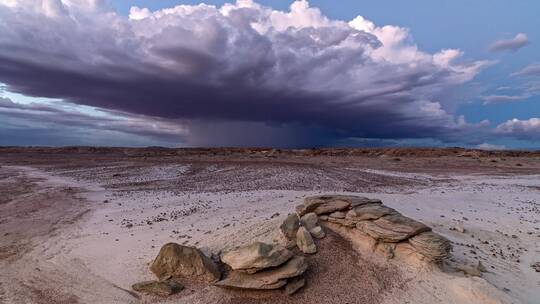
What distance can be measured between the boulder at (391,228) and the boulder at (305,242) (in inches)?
54.0

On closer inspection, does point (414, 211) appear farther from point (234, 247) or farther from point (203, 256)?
point (203, 256)

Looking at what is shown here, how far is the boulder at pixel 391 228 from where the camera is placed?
9.72 m

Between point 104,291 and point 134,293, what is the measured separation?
67 cm

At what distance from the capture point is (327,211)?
1088 cm

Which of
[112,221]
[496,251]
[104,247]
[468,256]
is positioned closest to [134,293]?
[104,247]

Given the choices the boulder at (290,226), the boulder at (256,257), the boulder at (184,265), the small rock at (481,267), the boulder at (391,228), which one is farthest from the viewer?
the boulder at (290,226)

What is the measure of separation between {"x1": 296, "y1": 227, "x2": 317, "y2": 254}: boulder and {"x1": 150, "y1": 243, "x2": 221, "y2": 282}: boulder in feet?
6.64

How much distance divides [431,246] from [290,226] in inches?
130

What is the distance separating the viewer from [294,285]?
8375 millimetres

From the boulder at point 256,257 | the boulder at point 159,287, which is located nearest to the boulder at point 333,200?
the boulder at point 256,257

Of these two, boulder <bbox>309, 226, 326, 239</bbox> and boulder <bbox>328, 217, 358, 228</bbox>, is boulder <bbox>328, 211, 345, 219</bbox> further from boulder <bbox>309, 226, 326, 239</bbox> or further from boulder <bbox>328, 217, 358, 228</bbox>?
boulder <bbox>309, 226, 326, 239</bbox>

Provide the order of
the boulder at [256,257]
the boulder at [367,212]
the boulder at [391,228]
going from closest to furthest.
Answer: the boulder at [256,257] < the boulder at [391,228] < the boulder at [367,212]

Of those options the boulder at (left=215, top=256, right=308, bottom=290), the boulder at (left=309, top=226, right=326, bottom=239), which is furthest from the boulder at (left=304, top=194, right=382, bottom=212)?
the boulder at (left=215, top=256, right=308, bottom=290)

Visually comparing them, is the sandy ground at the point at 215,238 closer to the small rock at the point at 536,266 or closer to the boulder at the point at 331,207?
the small rock at the point at 536,266
